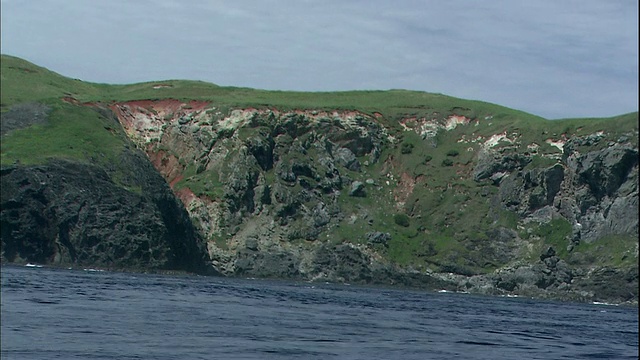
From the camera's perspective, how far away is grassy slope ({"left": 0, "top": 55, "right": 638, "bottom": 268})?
121 metres

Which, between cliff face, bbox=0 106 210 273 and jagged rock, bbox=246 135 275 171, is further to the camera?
jagged rock, bbox=246 135 275 171

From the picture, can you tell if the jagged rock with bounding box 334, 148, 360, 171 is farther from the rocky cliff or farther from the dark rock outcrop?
the dark rock outcrop

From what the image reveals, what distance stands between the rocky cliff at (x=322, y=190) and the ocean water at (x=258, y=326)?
26077 millimetres

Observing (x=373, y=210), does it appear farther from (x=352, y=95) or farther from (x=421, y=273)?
(x=352, y=95)

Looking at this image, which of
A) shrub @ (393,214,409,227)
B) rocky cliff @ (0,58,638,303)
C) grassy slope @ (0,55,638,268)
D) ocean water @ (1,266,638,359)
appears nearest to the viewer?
ocean water @ (1,266,638,359)

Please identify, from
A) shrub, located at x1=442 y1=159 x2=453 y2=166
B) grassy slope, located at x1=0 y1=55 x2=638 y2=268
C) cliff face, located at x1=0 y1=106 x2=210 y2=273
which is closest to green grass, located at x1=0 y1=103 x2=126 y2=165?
grassy slope, located at x1=0 y1=55 x2=638 y2=268

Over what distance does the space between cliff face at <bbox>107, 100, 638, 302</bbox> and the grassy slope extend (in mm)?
369

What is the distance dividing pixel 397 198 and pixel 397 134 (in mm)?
15950

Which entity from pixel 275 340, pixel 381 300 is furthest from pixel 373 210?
pixel 275 340

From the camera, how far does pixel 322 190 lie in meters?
141

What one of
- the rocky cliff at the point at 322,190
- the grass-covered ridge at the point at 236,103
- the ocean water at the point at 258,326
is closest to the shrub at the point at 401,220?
the rocky cliff at the point at 322,190

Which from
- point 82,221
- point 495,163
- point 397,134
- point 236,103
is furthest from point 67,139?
point 495,163

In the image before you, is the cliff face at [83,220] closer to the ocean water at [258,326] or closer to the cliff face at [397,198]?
the cliff face at [397,198]

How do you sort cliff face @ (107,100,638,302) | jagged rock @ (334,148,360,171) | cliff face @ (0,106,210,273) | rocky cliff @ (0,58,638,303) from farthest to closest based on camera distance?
1. jagged rock @ (334,148,360,171)
2. cliff face @ (107,100,638,302)
3. rocky cliff @ (0,58,638,303)
4. cliff face @ (0,106,210,273)
